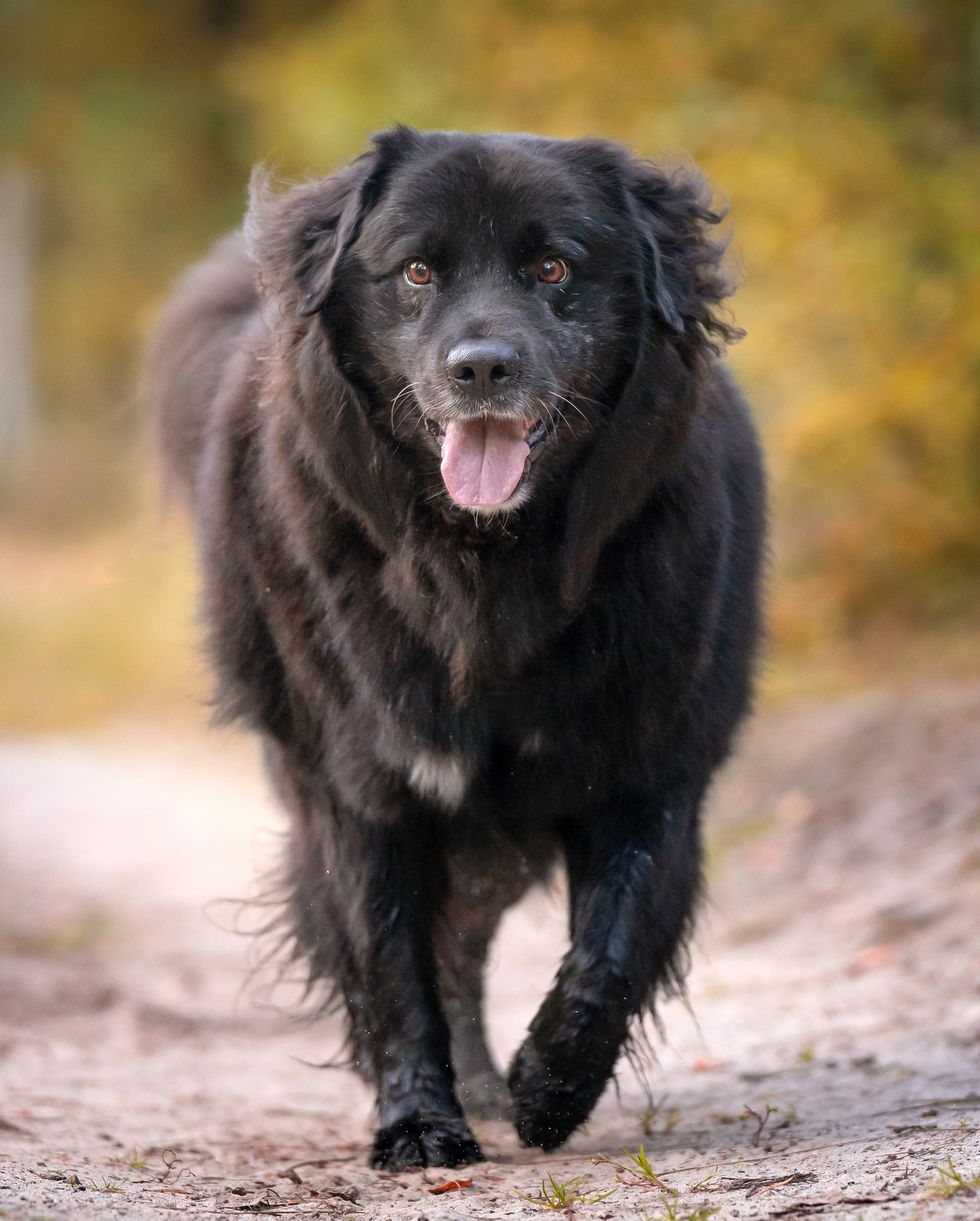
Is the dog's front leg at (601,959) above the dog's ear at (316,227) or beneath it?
beneath

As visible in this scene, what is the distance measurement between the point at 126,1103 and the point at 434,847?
132 cm

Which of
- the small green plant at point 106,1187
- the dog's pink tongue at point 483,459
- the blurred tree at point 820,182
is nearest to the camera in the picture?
the small green plant at point 106,1187

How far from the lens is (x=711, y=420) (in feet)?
13.7

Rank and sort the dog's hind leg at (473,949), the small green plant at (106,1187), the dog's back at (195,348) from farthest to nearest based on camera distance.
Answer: the dog's back at (195,348) < the dog's hind leg at (473,949) < the small green plant at (106,1187)

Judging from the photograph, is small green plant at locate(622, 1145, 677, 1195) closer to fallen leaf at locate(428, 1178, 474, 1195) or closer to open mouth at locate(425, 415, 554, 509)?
fallen leaf at locate(428, 1178, 474, 1195)

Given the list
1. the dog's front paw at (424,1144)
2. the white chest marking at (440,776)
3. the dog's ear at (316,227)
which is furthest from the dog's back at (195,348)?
the dog's front paw at (424,1144)

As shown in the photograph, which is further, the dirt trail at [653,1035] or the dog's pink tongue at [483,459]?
the dog's pink tongue at [483,459]

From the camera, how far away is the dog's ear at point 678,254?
3.91 m

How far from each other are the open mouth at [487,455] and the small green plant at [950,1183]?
1.68 metres

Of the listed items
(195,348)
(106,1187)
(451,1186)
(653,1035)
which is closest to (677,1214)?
(451,1186)

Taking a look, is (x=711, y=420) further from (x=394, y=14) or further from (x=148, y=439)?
(x=394, y=14)

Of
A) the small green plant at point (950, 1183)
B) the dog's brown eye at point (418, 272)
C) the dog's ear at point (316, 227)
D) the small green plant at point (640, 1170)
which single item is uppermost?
the dog's ear at point (316, 227)

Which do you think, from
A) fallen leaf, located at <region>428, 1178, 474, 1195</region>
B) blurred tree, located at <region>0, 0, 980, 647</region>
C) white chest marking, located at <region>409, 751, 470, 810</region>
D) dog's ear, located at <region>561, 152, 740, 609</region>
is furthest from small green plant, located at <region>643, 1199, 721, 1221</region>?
blurred tree, located at <region>0, 0, 980, 647</region>

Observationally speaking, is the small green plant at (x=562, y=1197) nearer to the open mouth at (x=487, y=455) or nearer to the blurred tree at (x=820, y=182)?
the open mouth at (x=487, y=455)
